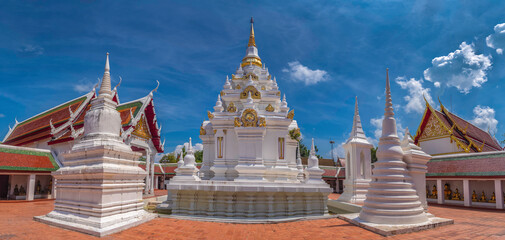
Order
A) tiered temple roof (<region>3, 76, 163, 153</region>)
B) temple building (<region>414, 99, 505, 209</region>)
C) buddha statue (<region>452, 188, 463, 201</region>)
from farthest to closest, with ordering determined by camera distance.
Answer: tiered temple roof (<region>3, 76, 163, 153</region>), buddha statue (<region>452, 188, 463, 201</region>), temple building (<region>414, 99, 505, 209</region>)

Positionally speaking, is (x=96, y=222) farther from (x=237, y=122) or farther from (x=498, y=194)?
(x=498, y=194)

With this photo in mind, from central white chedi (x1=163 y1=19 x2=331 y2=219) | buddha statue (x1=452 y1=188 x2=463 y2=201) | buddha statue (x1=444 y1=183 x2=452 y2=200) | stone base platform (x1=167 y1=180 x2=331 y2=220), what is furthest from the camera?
buddha statue (x1=444 y1=183 x2=452 y2=200)

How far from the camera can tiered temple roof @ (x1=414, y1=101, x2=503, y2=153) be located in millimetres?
22328

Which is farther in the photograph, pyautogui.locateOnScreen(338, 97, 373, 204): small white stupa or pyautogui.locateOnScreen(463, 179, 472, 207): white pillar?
pyautogui.locateOnScreen(463, 179, 472, 207): white pillar

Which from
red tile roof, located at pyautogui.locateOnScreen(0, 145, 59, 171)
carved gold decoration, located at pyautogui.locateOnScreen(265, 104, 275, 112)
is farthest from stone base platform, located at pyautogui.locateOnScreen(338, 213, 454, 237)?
red tile roof, located at pyautogui.locateOnScreen(0, 145, 59, 171)

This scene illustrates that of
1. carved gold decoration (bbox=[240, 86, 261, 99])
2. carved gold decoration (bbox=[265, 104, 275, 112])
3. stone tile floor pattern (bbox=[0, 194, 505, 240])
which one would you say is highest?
carved gold decoration (bbox=[240, 86, 261, 99])

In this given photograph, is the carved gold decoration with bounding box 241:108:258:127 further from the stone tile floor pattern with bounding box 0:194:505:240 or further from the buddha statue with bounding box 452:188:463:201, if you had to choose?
the buddha statue with bounding box 452:188:463:201

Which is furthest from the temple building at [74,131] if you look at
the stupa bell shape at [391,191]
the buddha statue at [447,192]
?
the buddha statue at [447,192]

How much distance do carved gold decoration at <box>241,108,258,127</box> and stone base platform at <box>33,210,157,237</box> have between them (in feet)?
16.4

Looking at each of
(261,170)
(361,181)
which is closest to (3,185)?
(261,170)

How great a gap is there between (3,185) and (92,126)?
1667cm

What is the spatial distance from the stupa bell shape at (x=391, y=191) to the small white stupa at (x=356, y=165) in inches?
334

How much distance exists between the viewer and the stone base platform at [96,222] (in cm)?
659

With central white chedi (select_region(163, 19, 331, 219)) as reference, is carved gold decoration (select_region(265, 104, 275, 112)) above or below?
above
